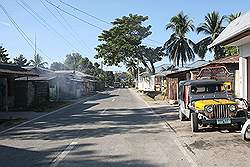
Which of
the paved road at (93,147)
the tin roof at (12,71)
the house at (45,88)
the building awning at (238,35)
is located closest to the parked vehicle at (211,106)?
the paved road at (93,147)

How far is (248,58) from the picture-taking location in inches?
688

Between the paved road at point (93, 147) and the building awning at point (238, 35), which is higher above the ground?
the building awning at point (238, 35)

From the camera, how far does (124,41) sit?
2160 inches

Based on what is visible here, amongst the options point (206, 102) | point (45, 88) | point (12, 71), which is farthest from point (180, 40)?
point (206, 102)

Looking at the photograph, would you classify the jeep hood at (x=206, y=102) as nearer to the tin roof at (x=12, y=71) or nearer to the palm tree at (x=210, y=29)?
the tin roof at (x=12, y=71)

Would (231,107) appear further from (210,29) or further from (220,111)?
(210,29)

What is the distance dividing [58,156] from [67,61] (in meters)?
119

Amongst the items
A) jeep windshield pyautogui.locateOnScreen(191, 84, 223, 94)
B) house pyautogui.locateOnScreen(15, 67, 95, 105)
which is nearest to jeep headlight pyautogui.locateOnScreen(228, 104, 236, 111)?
jeep windshield pyautogui.locateOnScreen(191, 84, 223, 94)

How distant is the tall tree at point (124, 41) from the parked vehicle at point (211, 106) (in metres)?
39.4

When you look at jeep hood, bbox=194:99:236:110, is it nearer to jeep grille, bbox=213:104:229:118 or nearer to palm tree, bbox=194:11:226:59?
jeep grille, bbox=213:104:229:118

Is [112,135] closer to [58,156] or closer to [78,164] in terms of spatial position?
[58,156]

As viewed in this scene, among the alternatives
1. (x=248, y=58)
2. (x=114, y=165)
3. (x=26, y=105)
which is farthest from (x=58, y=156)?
(x=26, y=105)

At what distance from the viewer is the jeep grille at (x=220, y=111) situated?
507 inches

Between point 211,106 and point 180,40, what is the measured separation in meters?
39.9
